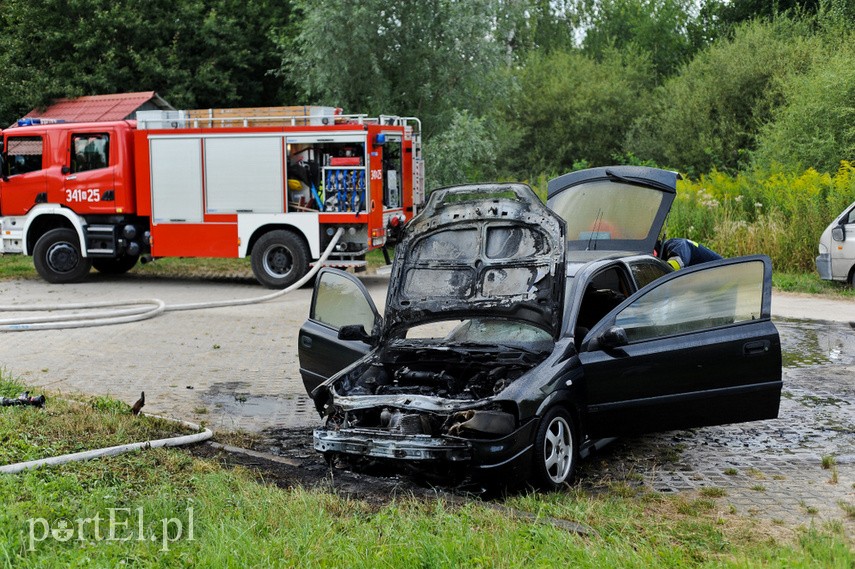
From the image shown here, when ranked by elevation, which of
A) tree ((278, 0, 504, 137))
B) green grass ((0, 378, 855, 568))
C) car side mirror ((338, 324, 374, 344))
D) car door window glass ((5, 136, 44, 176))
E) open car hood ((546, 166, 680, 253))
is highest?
tree ((278, 0, 504, 137))

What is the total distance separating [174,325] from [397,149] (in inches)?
236

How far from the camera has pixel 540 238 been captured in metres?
6.92

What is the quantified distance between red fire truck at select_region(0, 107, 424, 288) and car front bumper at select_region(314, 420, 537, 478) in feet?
34.8

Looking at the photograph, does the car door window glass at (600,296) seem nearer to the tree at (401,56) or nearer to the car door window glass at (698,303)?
the car door window glass at (698,303)

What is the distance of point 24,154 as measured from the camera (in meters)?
17.8

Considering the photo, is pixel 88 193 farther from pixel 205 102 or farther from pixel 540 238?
pixel 540 238

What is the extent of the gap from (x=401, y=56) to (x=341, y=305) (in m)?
17.2

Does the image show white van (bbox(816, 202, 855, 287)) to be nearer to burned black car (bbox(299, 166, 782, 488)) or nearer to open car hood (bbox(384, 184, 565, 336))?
burned black car (bbox(299, 166, 782, 488))

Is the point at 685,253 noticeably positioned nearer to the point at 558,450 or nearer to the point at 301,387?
the point at 301,387

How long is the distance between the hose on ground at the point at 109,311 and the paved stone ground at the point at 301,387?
125 mm

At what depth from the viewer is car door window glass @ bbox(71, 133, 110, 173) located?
17453mm

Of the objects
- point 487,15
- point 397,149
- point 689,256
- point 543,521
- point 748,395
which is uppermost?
point 487,15

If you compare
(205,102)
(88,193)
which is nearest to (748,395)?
(88,193)

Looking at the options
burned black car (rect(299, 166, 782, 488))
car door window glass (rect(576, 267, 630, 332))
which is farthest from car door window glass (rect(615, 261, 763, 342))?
car door window glass (rect(576, 267, 630, 332))
